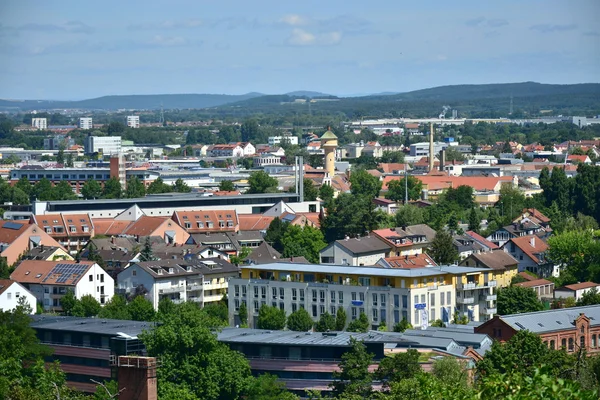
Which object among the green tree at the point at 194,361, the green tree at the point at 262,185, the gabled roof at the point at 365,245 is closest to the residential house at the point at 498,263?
the gabled roof at the point at 365,245

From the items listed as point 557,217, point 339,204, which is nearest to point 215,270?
point 339,204

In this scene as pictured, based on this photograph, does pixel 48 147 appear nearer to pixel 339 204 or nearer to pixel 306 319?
pixel 339 204

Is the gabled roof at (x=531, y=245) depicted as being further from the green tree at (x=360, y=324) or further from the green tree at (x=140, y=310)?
the green tree at (x=140, y=310)

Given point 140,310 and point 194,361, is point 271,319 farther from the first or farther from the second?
point 194,361

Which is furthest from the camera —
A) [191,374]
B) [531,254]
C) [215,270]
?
[531,254]

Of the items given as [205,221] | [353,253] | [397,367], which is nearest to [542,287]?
[353,253]

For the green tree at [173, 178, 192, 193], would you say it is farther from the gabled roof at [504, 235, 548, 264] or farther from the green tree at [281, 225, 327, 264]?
the gabled roof at [504, 235, 548, 264]

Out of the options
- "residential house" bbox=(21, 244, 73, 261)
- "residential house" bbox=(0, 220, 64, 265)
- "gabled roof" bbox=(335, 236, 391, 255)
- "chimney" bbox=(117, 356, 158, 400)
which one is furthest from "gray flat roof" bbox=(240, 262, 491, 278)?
"chimney" bbox=(117, 356, 158, 400)
